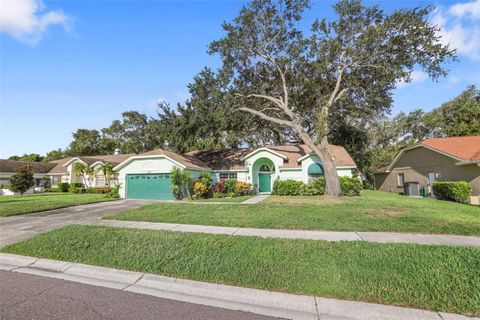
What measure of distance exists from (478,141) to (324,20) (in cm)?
1515

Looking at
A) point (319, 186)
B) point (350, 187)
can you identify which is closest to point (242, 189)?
point (319, 186)

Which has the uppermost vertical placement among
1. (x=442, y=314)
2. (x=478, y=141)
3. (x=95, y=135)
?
(x=95, y=135)

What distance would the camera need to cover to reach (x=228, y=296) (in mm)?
A: 4207

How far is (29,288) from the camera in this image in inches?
177

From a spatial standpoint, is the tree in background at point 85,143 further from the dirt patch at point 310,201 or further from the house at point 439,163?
the house at point 439,163

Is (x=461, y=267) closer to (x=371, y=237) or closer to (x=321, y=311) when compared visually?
(x=371, y=237)

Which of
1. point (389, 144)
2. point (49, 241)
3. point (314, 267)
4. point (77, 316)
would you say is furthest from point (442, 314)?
point (389, 144)

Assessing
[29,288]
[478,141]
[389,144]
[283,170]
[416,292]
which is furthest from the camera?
[389,144]

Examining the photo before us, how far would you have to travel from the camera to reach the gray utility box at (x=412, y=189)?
22.3 meters

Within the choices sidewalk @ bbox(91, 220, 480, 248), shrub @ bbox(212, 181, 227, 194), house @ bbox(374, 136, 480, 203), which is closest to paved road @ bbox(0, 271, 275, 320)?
sidewalk @ bbox(91, 220, 480, 248)

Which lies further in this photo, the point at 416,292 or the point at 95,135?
the point at 95,135

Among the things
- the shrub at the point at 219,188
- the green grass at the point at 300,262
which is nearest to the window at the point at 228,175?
the shrub at the point at 219,188

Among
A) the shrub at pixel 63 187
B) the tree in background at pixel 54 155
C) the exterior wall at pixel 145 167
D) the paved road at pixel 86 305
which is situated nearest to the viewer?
the paved road at pixel 86 305

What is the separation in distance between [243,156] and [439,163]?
53.4ft
